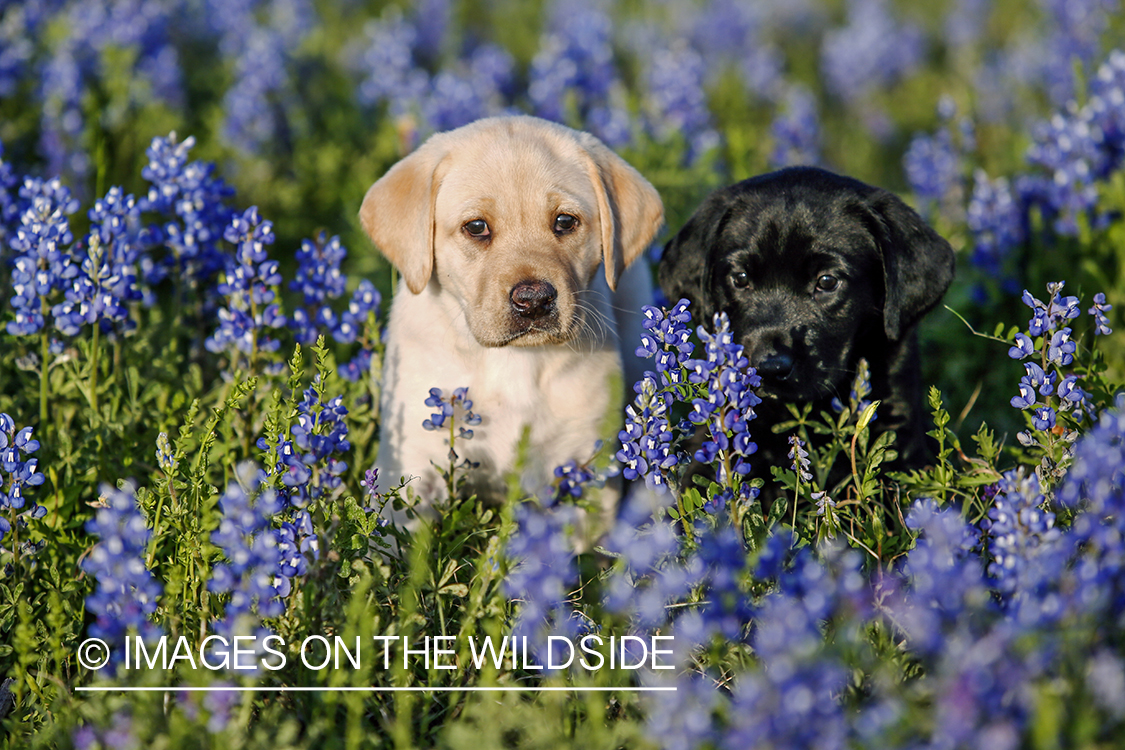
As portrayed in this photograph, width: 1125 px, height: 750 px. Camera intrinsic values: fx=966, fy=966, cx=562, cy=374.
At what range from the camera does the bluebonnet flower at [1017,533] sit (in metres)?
2.13

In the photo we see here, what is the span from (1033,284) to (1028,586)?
2.98 meters

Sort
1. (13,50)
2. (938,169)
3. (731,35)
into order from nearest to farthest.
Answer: (938,169) < (13,50) < (731,35)

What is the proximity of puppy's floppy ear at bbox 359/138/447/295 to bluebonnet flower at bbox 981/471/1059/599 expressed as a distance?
2032mm

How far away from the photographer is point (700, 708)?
1889 mm

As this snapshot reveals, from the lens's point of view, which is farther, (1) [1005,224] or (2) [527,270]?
(1) [1005,224]

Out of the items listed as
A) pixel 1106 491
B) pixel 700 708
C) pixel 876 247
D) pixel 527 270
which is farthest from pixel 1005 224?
pixel 700 708

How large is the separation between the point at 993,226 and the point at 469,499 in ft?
10.3

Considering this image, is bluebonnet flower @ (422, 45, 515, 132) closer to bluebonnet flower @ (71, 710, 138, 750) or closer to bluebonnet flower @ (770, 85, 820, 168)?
bluebonnet flower @ (770, 85, 820, 168)

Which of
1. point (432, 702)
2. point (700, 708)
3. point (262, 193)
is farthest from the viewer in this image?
point (262, 193)

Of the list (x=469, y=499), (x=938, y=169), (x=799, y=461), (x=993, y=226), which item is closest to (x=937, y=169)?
(x=938, y=169)

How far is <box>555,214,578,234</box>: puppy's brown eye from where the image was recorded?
3.51 m

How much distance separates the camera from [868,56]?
8805mm

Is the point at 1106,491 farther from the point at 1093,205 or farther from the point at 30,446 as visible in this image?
the point at 1093,205

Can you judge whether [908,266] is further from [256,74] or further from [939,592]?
[256,74]
